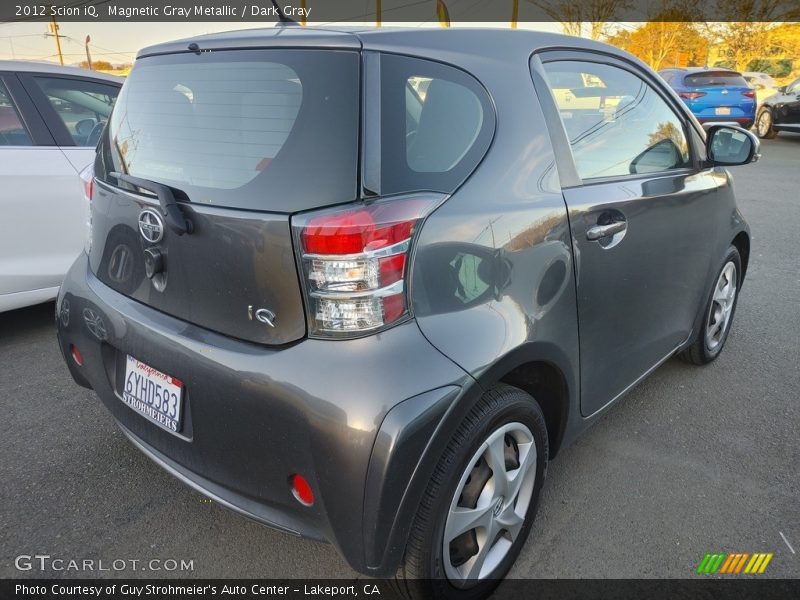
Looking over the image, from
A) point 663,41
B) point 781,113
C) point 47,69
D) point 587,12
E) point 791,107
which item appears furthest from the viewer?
point 663,41

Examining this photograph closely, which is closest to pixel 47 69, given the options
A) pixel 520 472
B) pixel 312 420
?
pixel 312 420

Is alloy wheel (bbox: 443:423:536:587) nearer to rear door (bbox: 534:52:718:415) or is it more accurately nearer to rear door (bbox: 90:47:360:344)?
rear door (bbox: 534:52:718:415)

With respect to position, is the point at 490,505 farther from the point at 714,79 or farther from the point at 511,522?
the point at 714,79

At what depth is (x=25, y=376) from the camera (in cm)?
333

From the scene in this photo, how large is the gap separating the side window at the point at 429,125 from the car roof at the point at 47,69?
313 centimetres

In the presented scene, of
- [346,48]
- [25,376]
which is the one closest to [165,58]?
[346,48]

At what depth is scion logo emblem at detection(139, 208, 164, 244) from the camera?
5.92ft

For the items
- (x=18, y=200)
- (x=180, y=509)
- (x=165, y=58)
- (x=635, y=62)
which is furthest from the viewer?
(x=18, y=200)

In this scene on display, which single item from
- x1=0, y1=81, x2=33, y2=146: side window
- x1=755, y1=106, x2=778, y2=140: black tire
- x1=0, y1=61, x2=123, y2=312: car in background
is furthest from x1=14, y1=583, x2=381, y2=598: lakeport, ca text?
x1=755, y1=106, x2=778, y2=140: black tire

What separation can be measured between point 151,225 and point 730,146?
2622 millimetres

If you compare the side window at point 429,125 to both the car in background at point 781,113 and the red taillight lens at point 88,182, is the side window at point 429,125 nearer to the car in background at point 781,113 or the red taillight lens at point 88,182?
the red taillight lens at point 88,182

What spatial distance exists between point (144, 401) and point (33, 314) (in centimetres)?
295

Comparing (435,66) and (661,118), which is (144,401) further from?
(661,118)

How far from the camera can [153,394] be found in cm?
187
